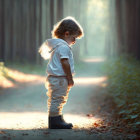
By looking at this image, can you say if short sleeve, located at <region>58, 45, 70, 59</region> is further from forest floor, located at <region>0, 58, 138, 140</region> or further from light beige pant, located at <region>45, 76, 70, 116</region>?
forest floor, located at <region>0, 58, 138, 140</region>

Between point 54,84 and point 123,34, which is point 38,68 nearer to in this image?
point 123,34

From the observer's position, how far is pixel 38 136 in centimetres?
381

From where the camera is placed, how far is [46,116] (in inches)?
224

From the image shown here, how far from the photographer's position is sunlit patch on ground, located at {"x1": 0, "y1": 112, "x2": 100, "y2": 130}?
466 centimetres

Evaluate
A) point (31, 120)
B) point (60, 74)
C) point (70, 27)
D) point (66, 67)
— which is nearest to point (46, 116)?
point (31, 120)

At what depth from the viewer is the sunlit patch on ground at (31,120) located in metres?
4.66

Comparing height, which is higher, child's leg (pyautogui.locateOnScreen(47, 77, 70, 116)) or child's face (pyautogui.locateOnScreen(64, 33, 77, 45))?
child's face (pyautogui.locateOnScreen(64, 33, 77, 45))

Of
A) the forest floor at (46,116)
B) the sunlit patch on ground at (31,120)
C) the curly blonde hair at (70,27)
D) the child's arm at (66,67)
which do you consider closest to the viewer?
the forest floor at (46,116)

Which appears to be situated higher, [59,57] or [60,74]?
[59,57]

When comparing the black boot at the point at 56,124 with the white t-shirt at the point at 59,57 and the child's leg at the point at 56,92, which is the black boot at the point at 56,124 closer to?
the child's leg at the point at 56,92

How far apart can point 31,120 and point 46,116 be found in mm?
513

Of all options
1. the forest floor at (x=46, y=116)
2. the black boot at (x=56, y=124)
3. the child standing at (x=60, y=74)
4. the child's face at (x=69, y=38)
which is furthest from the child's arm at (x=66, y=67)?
the forest floor at (x=46, y=116)

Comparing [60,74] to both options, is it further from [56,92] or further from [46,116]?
[46,116]

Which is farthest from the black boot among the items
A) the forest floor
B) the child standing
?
the forest floor
